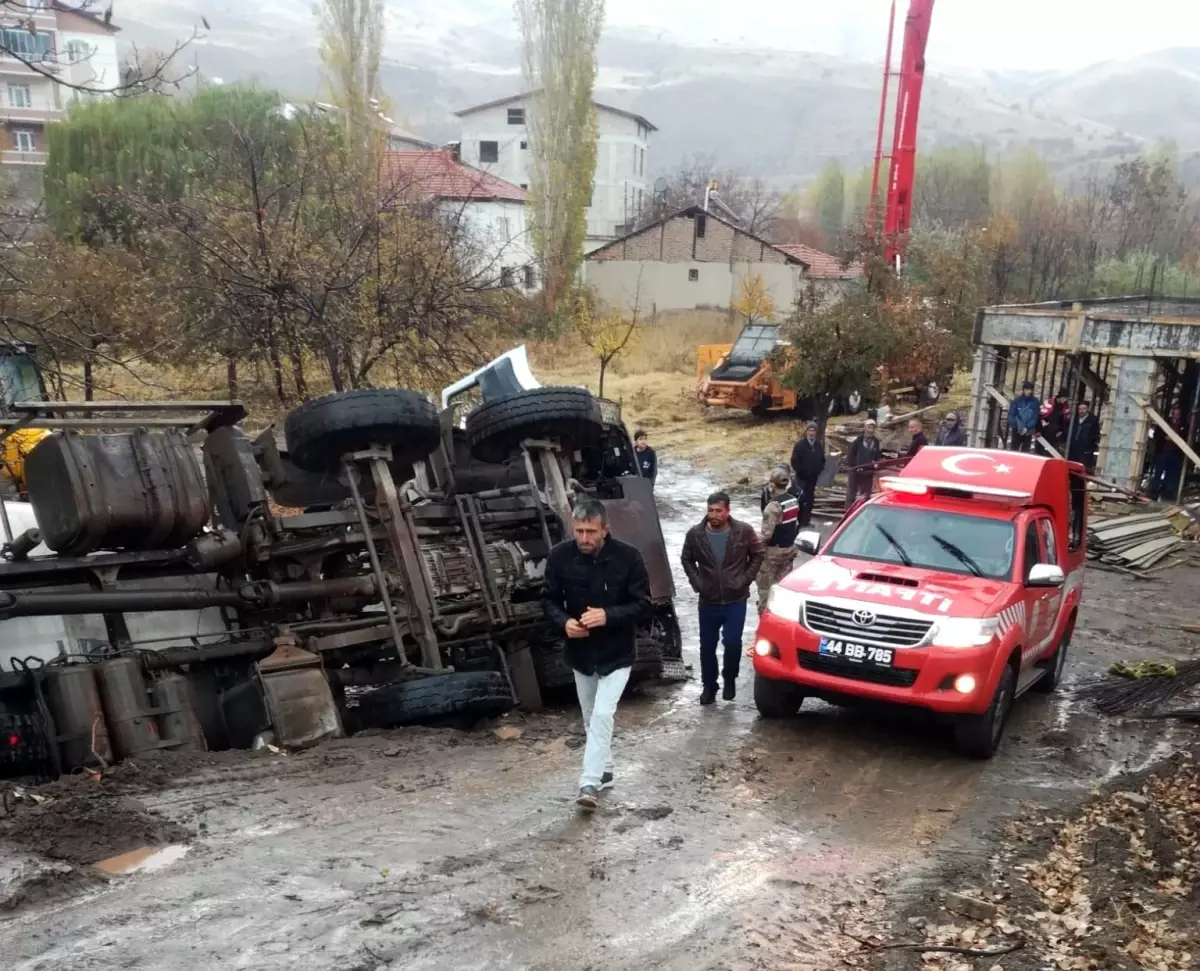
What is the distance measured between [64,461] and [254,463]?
1398mm

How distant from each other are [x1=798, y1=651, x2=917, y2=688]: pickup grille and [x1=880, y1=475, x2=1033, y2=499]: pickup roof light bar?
1893 mm

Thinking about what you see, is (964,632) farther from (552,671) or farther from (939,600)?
(552,671)

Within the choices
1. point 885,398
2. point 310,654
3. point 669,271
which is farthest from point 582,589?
point 669,271

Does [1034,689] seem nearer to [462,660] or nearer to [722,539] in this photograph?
[722,539]

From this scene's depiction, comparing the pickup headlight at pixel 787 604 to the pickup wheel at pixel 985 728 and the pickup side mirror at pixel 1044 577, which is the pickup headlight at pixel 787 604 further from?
the pickup side mirror at pixel 1044 577

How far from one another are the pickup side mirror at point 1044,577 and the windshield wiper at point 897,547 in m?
0.84

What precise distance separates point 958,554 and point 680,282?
41.2 m

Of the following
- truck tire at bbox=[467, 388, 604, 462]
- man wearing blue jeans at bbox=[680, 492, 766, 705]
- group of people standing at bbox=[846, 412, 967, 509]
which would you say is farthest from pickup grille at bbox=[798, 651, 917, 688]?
group of people standing at bbox=[846, 412, 967, 509]

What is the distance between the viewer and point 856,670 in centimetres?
758

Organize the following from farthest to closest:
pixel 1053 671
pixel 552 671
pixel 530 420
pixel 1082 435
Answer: pixel 1082 435
pixel 1053 671
pixel 530 420
pixel 552 671

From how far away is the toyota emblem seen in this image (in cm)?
756

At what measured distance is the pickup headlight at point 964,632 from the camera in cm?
743

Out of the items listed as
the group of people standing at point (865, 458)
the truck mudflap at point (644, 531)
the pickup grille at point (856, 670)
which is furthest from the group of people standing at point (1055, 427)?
the pickup grille at point (856, 670)

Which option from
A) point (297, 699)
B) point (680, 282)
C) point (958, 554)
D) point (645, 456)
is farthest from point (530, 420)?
point (680, 282)
